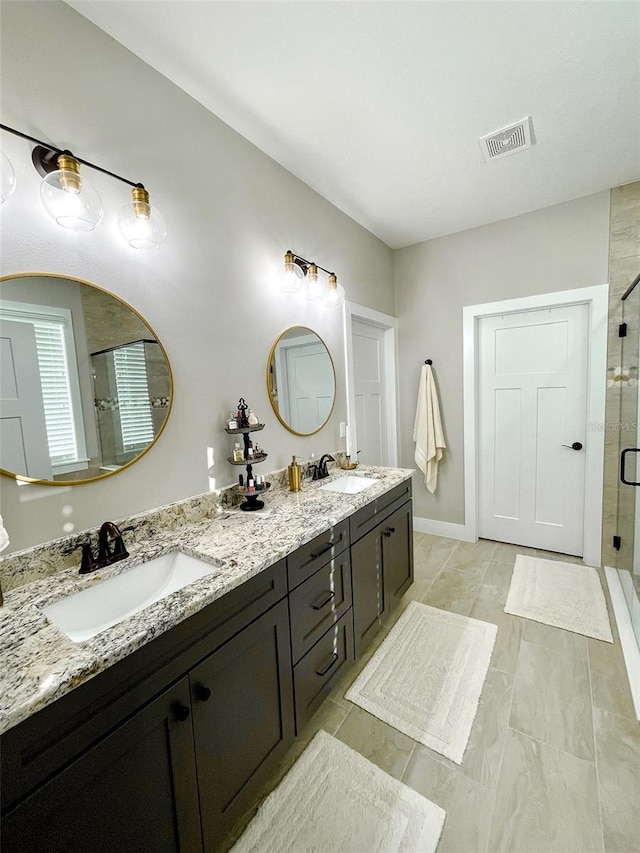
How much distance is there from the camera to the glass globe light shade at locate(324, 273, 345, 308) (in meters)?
2.33

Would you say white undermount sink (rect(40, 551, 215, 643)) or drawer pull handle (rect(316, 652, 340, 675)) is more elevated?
white undermount sink (rect(40, 551, 215, 643))

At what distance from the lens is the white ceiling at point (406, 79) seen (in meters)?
1.29

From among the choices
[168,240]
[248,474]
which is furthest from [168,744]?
[168,240]

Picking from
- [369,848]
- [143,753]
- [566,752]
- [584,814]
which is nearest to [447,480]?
[566,752]

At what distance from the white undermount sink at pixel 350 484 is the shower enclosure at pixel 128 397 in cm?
111

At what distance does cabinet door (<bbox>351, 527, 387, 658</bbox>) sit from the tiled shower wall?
1685 mm

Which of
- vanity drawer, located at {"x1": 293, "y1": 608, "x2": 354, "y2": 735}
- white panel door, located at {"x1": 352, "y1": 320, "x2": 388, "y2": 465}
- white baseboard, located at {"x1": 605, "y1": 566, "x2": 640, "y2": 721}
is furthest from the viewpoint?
white panel door, located at {"x1": 352, "y1": 320, "x2": 388, "y2": 465}

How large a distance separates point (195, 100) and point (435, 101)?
3.68ft

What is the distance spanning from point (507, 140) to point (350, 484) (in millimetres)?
2152

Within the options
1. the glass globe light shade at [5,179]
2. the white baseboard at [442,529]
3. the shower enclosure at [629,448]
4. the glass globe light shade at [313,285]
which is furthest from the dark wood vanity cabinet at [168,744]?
the white baseboard at [442,529]

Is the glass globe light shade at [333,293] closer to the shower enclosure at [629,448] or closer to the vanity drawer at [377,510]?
the vanity drawer at [377,510]

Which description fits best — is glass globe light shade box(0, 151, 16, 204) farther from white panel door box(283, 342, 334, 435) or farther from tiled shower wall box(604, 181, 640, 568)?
tiled shower wall box(604, 181, 640, 568)

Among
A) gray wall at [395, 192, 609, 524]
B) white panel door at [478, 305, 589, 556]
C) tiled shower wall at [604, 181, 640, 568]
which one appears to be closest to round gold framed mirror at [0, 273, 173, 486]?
gray wall at [395, 192, 609, 524]

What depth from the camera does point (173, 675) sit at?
89cm
